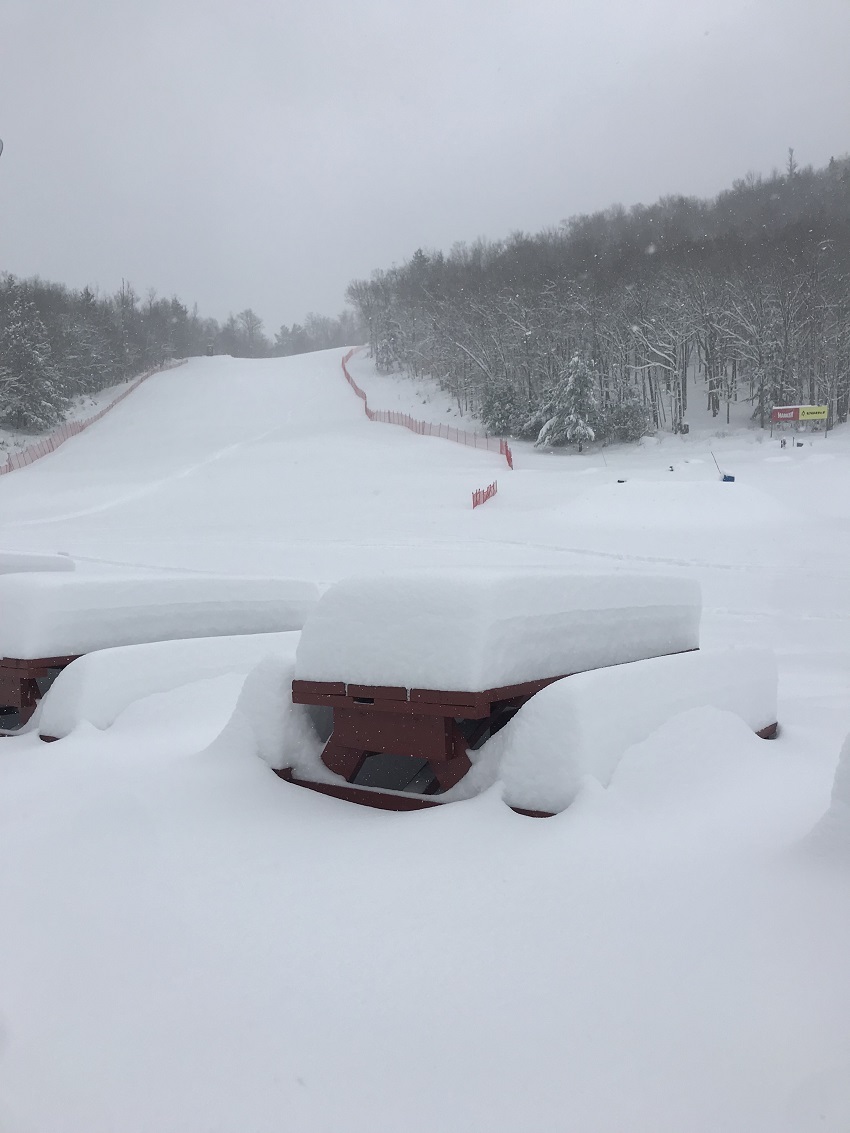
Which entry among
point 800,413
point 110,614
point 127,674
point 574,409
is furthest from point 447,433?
point 127,674

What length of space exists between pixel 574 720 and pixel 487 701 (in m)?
0.42

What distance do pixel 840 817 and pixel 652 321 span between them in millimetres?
47571

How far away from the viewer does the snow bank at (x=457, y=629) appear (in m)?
4.13

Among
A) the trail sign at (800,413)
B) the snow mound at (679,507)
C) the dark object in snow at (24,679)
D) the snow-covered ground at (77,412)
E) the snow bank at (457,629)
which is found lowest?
the snow mound at (679,507)

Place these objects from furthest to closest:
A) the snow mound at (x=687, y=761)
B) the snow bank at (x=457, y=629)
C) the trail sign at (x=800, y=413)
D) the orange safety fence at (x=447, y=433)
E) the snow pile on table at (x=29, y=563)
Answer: the orange safety fence at (x=447, y=433)
the trail sign at (x=800, y=413)
the snow pile on table at (x=29, y=563)
the snow bank at (x=457, y=629)
the snow mound at (x=687, y=761)

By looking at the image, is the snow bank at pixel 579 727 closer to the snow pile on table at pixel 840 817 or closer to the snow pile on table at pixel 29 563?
the snow pile on table at pixel 840 817

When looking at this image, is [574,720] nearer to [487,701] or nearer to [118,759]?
[487,701]

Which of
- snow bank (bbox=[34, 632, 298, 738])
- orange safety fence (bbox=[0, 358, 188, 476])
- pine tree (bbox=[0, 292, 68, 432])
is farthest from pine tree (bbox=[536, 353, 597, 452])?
snow bank (bbox=[34, 632, 298, 738])

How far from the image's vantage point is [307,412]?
174 ft

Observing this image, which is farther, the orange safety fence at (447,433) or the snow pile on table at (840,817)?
the orange safety fence at (447,433)

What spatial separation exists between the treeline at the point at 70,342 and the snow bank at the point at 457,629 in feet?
176

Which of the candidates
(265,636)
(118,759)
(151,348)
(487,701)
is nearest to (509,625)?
(487,701)

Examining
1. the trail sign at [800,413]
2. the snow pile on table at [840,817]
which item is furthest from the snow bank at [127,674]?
the trail sign at [800,413]

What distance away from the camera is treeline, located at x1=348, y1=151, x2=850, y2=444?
42438 millimetres
